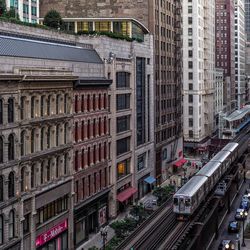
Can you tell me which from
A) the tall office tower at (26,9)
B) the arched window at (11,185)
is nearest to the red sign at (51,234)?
the arched window at (11,185)

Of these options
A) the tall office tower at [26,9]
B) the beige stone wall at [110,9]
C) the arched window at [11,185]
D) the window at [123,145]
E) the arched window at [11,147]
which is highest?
the tall office tower at [26,9]

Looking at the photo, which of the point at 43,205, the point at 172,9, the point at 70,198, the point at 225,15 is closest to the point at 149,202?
the point at 70,198

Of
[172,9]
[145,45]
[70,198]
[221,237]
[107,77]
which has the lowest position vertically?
[221,237]

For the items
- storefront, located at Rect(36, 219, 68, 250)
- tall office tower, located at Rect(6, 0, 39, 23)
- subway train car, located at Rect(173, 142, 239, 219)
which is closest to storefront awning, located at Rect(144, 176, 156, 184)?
subway train car, located at Rect(173, 142, 239, 219)

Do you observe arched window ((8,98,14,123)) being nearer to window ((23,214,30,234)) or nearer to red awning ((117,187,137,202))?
window ((23,214,30,234))

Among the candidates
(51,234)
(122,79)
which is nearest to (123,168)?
(122,79)

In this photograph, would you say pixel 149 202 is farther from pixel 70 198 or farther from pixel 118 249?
pixel 118 249

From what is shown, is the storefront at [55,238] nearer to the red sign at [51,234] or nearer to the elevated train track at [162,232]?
the red sign at [51,234]

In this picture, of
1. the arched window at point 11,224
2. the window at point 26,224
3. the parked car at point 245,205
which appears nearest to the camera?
the arched window at point 11,224
